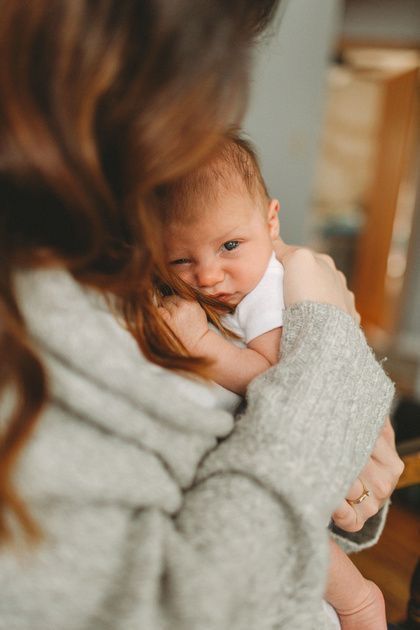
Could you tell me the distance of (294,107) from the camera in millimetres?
3246

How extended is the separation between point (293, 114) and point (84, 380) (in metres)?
3.05

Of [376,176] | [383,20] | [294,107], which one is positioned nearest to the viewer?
[294,107]

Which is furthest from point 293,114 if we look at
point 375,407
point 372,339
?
point 375,407

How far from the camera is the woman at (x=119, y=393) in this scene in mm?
477

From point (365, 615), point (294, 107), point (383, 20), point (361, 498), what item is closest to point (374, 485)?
point (361, 498)

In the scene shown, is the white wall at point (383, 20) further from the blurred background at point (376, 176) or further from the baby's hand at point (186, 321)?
the baby's hand at point (186, 321)

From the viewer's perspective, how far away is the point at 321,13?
317cm

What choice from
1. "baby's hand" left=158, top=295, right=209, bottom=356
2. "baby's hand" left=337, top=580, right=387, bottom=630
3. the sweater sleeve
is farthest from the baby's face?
"baby's hand" left=337, top=580, right=387, bottom=630

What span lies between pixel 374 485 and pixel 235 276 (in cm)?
38

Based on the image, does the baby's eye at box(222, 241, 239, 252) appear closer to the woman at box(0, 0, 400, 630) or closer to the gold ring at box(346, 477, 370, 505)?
the woman at box(0, 0, 400, 630)

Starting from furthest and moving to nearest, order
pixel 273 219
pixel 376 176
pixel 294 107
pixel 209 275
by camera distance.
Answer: pixel 376 176, pixel 294 107, pixel 273 219, pixel 209 275

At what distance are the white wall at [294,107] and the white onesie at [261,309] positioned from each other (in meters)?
2.35

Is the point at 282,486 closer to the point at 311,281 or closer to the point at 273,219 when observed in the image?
the point at 311,281

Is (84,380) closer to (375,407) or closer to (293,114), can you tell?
(375,407)
